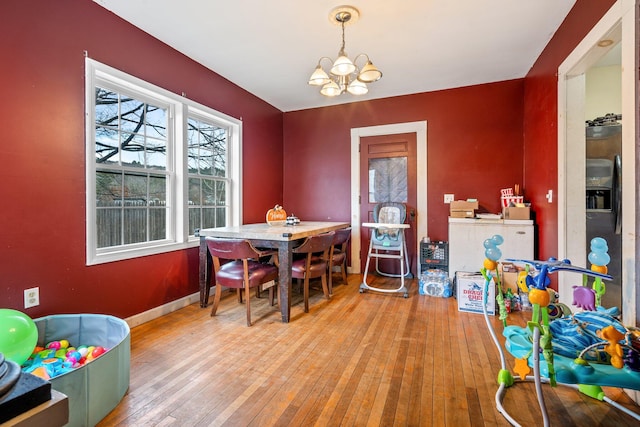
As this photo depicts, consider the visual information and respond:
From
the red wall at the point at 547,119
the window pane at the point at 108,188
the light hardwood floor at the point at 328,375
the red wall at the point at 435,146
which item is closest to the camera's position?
the light hardwood floor at the point at 328,375

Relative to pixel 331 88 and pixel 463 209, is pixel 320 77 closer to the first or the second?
pixel 331 88

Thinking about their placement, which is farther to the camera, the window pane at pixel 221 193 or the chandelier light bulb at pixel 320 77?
the window pane at pixel 221 193

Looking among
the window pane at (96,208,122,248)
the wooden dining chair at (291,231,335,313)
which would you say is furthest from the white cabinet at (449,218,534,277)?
the window pane at (96,208,122,248)

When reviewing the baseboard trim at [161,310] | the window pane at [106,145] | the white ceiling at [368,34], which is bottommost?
the baseboard trim at [161,310]

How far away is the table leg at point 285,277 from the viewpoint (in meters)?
2.68

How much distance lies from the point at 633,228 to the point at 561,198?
102cm

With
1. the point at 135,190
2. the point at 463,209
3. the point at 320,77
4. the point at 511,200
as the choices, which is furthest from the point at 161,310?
the point at 511,200

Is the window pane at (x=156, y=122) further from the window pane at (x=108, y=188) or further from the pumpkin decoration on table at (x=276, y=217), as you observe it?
the pumpkin decoration on table at (x=276, y=217)

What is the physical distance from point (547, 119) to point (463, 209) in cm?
122

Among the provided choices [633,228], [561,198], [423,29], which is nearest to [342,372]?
[633,228]

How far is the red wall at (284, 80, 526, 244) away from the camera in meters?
3.89

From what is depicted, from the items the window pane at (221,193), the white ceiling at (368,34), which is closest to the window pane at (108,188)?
the window pane at (221,193)

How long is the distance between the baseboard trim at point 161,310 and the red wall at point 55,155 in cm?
5

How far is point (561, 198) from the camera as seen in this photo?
259 centimetres
